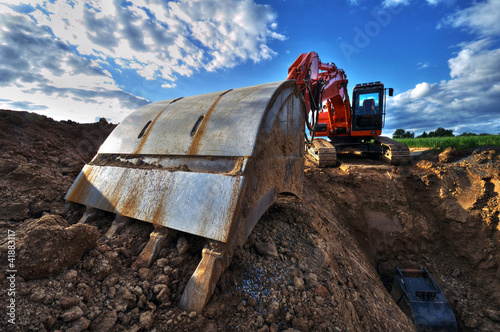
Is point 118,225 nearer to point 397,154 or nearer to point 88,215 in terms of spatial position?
point 88,215

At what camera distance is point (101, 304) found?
157 centimetres

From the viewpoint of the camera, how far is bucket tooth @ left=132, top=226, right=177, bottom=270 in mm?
1977

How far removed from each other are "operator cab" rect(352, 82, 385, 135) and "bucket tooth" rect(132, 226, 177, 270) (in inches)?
335

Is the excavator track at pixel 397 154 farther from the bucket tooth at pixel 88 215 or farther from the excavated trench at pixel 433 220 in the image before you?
the bucket tooth at pixel 88 215

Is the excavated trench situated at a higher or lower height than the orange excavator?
lower

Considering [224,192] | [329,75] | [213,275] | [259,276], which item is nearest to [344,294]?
[259,276]

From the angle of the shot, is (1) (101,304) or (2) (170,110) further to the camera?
(2) (170,110)

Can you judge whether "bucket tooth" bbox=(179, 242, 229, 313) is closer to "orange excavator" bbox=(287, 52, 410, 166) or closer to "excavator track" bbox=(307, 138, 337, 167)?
"orange excavator" bbox=(287, 52, 410, 166)

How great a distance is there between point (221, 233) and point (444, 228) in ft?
24.0

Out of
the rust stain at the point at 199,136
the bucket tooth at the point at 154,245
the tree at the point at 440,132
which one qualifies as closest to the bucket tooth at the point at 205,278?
the bucket tooth at the point at 154,245

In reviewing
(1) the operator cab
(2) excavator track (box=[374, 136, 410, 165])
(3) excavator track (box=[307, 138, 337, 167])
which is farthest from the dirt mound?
(1) the operator cab

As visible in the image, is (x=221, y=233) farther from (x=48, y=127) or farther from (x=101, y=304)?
(x=48, y=127)

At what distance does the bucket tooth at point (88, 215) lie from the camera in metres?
2.67

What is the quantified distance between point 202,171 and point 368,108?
27.6ft
